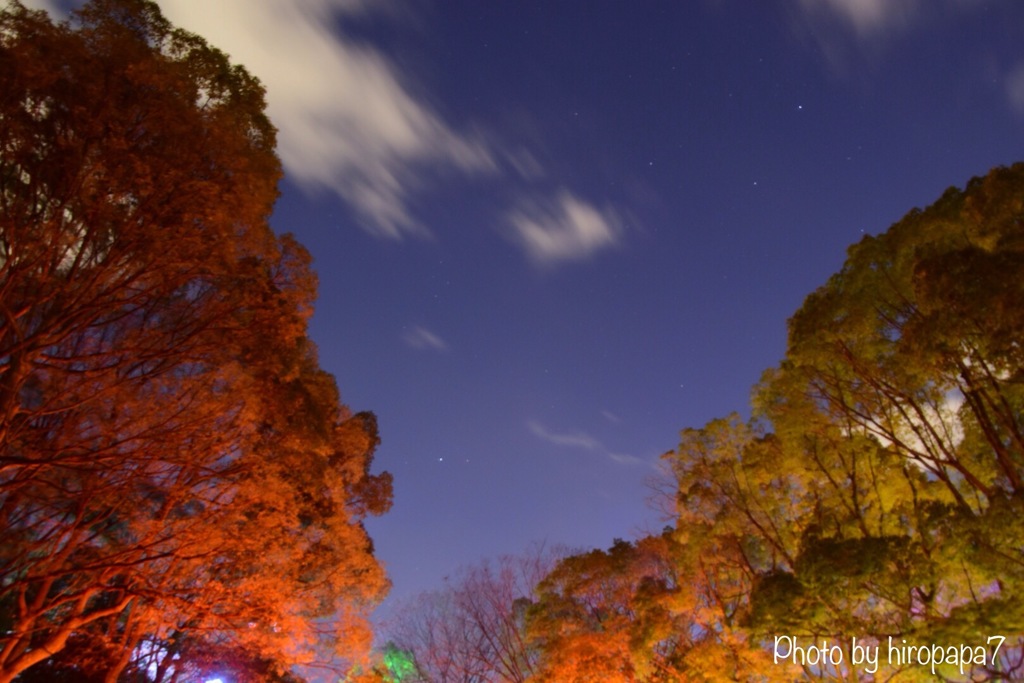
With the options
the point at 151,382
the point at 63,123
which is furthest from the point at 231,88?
the point at 151,382

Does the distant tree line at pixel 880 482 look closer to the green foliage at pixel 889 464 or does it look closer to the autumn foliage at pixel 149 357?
the green foliage at pixel 889 464

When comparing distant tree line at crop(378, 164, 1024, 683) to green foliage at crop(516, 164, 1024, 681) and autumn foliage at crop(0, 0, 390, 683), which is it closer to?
green foliage at crop(516, 164, 1024, 681)

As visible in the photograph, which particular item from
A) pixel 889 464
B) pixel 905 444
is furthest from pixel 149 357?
pixel 889 464

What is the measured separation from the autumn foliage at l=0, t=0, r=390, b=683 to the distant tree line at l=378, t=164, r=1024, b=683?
7238 millimetres

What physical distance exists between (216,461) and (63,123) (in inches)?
186

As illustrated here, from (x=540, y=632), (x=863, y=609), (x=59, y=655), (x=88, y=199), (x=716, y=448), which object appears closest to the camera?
(x=88, y=199)

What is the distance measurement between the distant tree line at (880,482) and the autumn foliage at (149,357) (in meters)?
7.24

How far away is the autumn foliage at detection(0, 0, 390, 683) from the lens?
6.11 metres

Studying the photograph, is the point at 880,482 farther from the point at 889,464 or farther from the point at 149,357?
the point at 149,357

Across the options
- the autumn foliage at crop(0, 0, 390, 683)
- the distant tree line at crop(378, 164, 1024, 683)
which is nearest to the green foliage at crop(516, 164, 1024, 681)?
the distant tree line at crop(378, 164, 1024, 683)

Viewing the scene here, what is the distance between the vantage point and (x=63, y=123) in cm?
638

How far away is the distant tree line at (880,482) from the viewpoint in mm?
6020

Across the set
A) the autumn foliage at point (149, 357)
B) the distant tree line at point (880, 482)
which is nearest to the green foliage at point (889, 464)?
the distant tree line at point (880, 482)

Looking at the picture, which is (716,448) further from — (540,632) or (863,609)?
(540,632)
